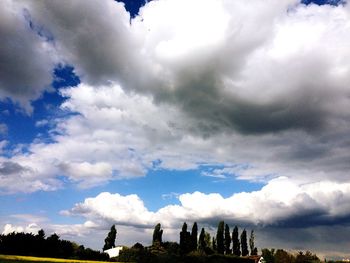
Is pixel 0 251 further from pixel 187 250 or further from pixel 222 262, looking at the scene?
pixel 187 250

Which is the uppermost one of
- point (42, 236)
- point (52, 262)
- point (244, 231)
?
point (244, 231)

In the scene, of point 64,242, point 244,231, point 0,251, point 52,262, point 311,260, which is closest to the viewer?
point 52,262

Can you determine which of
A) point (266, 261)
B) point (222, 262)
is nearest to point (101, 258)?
point (222, 262)

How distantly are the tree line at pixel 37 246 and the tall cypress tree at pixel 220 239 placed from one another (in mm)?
62326

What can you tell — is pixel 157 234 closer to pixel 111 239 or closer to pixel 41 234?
pixel 111 239

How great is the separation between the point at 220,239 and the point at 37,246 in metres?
77.7

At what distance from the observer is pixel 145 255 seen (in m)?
61.9

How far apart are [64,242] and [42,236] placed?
25.1ft

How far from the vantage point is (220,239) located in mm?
133125

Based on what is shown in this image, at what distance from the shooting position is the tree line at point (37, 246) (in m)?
68.7

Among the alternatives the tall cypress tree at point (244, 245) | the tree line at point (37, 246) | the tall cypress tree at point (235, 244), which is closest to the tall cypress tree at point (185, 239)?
the tall cypress tree at point (235, 244)

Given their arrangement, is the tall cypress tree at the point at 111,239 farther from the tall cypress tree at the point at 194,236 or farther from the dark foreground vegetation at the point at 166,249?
the tall cypress tree at the point at 194,236

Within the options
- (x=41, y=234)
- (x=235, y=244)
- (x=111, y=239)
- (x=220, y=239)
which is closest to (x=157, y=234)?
(x=111, y=239)

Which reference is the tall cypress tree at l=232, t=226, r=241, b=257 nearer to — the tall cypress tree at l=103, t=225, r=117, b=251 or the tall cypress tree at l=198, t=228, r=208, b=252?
the tall cypress tree at l=198, t=228, r=208, b=252
